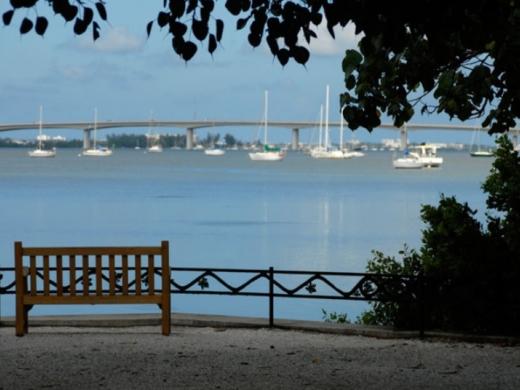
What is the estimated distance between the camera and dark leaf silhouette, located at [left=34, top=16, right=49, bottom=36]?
710 centimetres

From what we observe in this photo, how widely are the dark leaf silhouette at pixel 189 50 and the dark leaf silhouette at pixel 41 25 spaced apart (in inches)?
39.0

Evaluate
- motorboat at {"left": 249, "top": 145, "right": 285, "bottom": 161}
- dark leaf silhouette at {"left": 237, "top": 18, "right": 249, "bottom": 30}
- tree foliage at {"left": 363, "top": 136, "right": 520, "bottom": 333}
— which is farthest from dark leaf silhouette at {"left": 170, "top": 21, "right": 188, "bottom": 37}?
motorboat at {"left": 249, "top": 145, "right": 285, "bottom": 161}

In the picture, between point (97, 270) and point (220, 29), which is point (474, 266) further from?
point (220, 29)

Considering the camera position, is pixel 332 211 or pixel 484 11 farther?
pixel 332 211

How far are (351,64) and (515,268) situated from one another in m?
2.84

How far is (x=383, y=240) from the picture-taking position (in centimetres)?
4428

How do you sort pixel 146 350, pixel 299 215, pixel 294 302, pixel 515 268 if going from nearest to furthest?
pixel 146 350, pixel 515 268, pixel 294 302, pixel 299 215

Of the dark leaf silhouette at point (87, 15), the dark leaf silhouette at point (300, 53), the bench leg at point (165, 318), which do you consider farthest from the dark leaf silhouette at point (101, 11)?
the bench leg at point (165, 318)

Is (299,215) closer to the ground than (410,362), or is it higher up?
closer to the ground

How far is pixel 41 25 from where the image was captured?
7125 mm

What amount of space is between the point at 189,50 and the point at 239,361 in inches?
136

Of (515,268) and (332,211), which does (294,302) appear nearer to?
(515,268)

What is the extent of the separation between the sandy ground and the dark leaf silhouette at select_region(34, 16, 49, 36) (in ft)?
10.1

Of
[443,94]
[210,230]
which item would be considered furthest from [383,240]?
[443,94]
